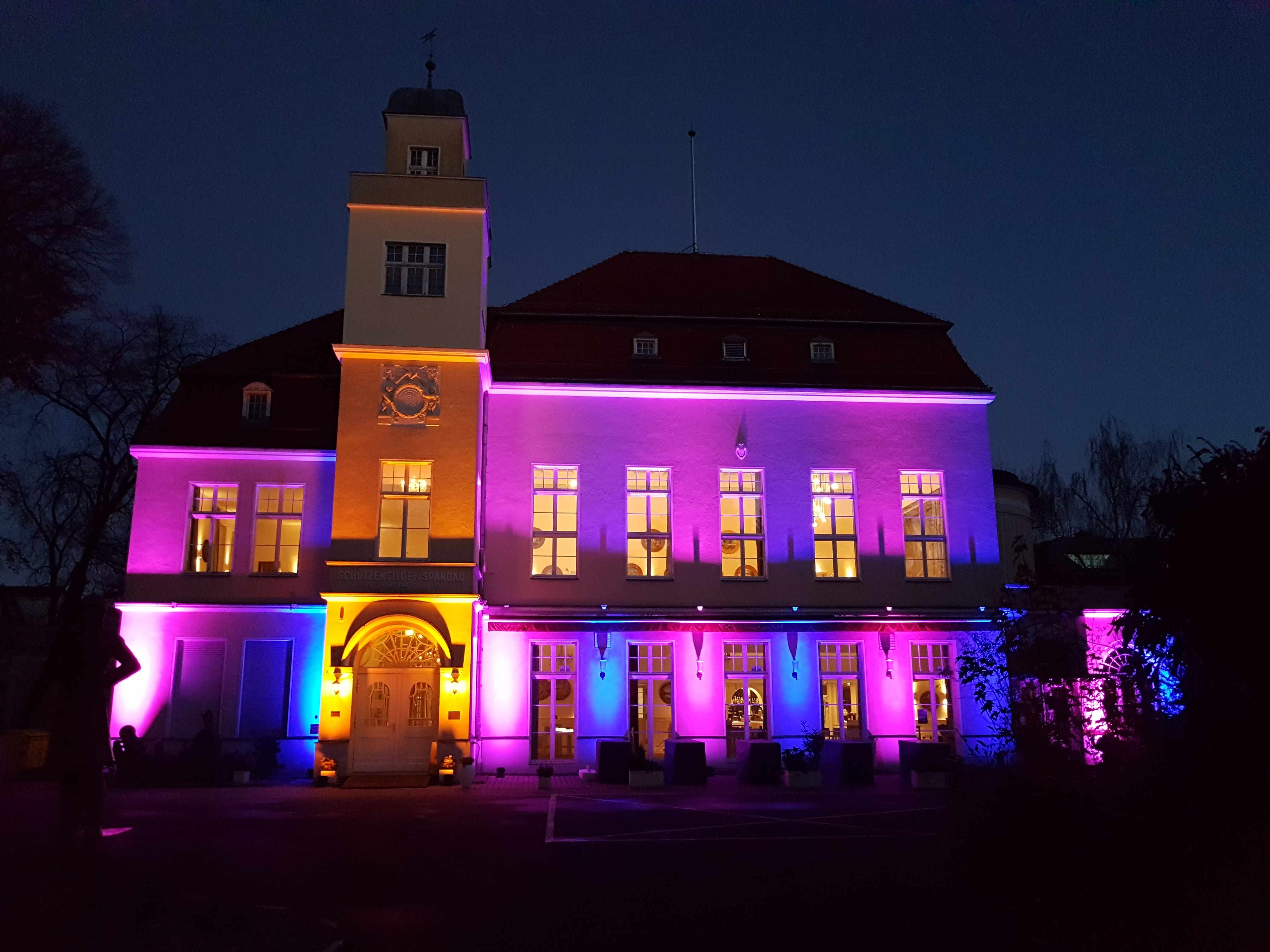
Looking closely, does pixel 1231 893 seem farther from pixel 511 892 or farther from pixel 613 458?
pixel 613 458

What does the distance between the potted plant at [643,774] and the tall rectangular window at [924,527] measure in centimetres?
825

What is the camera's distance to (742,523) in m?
24.1

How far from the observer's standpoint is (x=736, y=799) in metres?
16.5

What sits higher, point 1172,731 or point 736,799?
A: point 1172,731

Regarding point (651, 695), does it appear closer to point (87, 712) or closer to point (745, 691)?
point (745, 691)

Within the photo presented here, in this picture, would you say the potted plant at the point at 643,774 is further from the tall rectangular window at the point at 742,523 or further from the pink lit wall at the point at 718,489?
the tall rectangular window at the point at 742,523

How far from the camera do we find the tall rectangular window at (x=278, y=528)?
22.9m

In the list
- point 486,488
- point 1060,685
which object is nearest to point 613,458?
point 486,488

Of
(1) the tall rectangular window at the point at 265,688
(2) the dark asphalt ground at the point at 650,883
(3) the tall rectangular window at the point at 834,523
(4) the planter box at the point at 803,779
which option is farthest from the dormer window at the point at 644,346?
(2) the dark asphalt ground at the point at 650,883

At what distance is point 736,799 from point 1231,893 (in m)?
10.9

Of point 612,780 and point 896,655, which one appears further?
point 896,655

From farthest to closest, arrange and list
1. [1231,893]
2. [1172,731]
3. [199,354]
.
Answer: [199,354]
[1172,731]
[1231,893]

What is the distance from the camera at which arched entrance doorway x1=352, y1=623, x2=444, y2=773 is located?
2031 centimetres

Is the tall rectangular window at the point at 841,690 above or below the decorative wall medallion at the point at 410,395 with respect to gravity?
below
